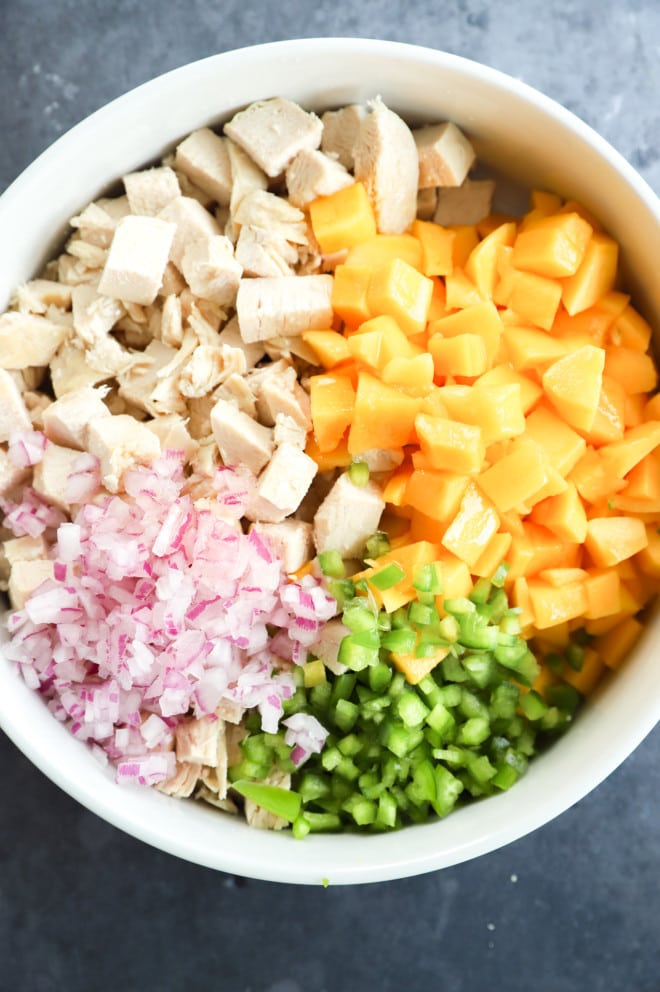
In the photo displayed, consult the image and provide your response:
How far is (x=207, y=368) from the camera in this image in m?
1.80

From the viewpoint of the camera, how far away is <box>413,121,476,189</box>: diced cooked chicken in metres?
1.82

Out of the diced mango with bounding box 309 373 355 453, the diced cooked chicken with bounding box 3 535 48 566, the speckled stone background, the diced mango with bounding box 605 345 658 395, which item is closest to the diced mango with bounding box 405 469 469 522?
the diced mango with bounding box 309 373 355 453

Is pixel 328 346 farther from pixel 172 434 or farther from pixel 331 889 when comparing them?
pixel 331 889

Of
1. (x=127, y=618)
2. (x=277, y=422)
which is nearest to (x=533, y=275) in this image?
(x=277, y=422)

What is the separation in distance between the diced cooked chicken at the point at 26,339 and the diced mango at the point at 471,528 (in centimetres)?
81

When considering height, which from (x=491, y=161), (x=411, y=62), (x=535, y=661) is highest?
(x=411, y=62)

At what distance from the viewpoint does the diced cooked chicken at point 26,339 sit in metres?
1.79

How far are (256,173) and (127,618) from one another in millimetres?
866

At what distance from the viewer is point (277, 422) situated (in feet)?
5.84

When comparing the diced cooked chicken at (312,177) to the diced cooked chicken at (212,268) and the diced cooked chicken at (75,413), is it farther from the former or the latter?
the diced cooked chicken at (75,413)

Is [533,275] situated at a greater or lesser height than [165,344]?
greater

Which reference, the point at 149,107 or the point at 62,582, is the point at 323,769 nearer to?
the point at 62,582

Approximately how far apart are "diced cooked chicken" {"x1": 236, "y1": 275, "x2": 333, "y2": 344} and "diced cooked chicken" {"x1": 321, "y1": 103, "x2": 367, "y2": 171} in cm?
26

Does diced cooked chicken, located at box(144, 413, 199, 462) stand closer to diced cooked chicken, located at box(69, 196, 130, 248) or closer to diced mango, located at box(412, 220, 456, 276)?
diced cooked chicken, located at box(69, 196, 130, 248)
